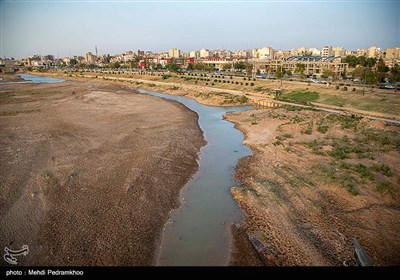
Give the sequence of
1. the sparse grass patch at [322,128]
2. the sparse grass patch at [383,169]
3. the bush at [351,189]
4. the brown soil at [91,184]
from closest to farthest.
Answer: the brown soil at [91,184], the bush at [351,189], the sparse grass patch at [383,169], the sparse grass patch at [322,128]

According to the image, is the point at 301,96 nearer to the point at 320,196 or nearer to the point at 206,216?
the point at 320,196

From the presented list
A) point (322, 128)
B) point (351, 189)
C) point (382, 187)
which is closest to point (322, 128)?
point (322, 128)

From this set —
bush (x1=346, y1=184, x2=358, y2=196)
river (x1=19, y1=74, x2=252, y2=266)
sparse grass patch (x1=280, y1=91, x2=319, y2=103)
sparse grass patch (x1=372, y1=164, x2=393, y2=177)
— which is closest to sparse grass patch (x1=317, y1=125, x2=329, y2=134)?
river (x1=19, y1=74, x2=252, y2=266)

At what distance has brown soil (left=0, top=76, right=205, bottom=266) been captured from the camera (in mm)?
12156

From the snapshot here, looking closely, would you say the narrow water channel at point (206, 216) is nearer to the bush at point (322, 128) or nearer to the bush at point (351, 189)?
the bush at point (351, 189)

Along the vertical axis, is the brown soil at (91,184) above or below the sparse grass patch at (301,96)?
below

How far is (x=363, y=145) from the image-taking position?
23.7 m

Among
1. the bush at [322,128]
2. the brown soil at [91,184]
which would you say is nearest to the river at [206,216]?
the brown soil at [91,184]

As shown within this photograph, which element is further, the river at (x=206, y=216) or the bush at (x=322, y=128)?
the bush at (x=322, y=128)

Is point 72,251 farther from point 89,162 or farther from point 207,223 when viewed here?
point 89,162

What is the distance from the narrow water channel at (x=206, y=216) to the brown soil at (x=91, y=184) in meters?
0.67

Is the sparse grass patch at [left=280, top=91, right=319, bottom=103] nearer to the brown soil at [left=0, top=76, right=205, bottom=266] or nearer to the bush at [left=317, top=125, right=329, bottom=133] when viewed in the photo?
the bush at [left=317, top=125, right=329, bottom=133]

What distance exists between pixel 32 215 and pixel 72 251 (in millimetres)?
4015

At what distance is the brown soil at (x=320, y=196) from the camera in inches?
467
